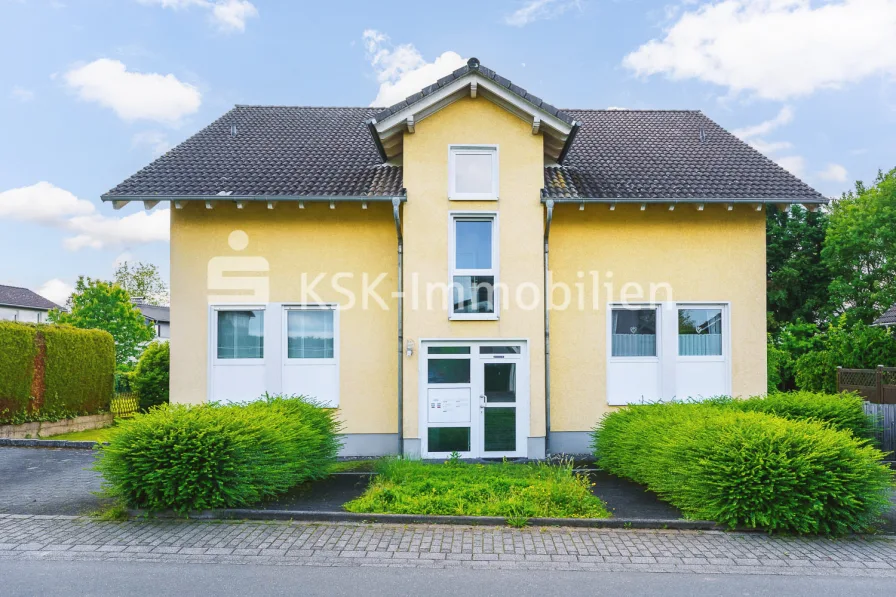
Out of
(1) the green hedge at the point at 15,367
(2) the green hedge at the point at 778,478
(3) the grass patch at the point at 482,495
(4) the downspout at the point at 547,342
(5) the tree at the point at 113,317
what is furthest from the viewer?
(5) the tree at the point at 113,317

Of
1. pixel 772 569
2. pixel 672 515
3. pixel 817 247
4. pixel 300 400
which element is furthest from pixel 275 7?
pixel 817 247

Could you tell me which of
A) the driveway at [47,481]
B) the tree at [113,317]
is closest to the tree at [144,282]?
the tree at [113,317]

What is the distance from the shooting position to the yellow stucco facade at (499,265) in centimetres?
1050

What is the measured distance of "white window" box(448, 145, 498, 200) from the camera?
10625 mm

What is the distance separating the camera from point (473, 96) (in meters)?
10.6

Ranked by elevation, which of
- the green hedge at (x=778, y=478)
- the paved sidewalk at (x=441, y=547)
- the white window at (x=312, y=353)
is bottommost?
the paved sidewalk at (x=441, y=547)

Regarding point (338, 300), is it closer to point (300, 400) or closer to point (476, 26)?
point (300, 400)

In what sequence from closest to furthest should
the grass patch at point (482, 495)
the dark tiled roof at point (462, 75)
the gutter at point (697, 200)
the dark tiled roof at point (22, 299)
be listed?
the grass patch at point (482, 495)
the dark tiled roof at point (462, 75)
the gutter at point (697, 200)
the dark tiled roof at point (22, 299)

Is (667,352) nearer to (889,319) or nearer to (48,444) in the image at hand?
(48,444)

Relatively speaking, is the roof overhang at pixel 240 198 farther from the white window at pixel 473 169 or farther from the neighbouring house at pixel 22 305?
the neighbouring house at pixel 22 305

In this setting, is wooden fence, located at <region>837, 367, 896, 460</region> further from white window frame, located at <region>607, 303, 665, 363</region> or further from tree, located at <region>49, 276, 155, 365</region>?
tree, located at <region>49, 276, 155, 365</region>

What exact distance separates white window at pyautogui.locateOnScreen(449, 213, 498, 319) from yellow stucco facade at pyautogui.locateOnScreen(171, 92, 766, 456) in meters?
0.15

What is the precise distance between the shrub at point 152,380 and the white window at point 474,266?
9.79 meters

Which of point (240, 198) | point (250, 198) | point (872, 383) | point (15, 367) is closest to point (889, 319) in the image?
point (872, 383)
